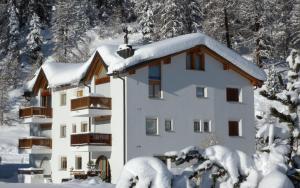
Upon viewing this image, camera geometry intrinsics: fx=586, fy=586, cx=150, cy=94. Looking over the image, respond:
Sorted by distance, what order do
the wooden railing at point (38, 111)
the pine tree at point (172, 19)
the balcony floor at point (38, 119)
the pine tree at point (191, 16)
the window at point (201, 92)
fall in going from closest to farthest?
the window at point (201, 92) → the balcony floor at point (38, 119) → the wooden railing at point (38, 111) → the pine tree at point (172, 19) → the pine tree at point (191, 16)

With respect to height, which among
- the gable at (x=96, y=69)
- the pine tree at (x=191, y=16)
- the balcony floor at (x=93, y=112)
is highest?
the pine tree at (x=191, y=16)

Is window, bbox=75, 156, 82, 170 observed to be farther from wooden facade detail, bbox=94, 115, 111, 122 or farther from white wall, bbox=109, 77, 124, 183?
white wall, bbox=109, 77, 124, 183

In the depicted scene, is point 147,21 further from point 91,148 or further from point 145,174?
point 145,174

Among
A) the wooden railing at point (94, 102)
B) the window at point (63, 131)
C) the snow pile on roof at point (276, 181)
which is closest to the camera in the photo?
the snow pile on roof at point (276, 181)

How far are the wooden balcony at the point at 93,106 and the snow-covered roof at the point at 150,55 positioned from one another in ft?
7.14

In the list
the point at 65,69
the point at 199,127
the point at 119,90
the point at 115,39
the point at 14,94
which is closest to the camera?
the point at 119,90

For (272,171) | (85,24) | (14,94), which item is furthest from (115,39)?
(272,171)

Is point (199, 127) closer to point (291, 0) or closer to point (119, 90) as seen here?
point (119, 90)

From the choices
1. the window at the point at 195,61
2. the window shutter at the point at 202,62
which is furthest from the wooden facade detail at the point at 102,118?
the window shutter at the point at 202,62

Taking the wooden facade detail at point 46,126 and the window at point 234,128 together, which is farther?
the wooden facade detail at point 46,126

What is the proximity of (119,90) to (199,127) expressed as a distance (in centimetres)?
612

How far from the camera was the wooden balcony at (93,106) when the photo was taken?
118 feet

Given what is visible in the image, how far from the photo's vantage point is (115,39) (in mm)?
116438

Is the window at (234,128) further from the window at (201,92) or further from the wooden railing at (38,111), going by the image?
the wooden railing at (38,111)
